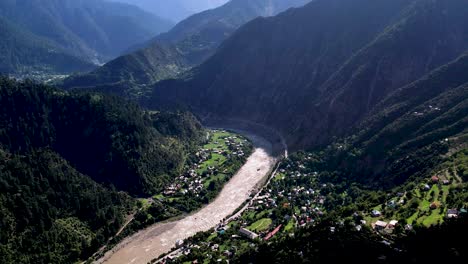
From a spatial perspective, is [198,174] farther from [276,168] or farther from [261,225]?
[261,225]

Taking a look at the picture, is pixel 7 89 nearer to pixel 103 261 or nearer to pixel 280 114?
pixel 103 261

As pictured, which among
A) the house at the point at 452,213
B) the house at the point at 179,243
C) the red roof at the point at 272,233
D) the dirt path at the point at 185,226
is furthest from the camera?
the dirt path at the point at 185,226

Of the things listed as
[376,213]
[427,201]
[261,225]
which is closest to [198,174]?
[261,225]

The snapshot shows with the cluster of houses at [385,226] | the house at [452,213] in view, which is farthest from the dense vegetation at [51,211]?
the house at [452,213]

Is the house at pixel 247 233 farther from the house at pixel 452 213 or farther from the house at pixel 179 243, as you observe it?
the house at pixel 452 213

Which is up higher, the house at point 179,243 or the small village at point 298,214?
the small village at point 298,214
